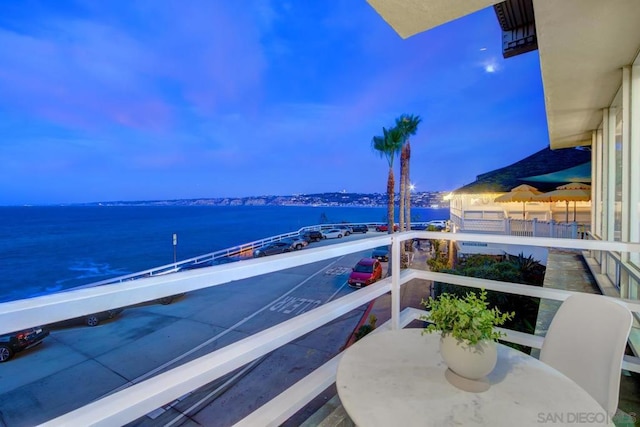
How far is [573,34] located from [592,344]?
2350mm

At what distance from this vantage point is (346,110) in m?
38.6

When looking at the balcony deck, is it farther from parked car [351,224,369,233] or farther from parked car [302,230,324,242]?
parked car [351,224,369,233]

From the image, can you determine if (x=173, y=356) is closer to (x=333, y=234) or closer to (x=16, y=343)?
(x=16, y=343)

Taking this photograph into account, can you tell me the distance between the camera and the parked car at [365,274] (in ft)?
33.7

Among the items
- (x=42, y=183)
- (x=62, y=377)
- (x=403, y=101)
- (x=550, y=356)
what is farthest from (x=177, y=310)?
(x=42, y=183)

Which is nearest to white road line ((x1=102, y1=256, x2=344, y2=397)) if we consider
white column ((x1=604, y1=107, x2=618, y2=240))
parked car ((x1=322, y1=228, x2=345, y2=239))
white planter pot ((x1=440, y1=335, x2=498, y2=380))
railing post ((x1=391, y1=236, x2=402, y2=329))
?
railing post ((x1=391, y1=236, x2=402, y2=329))

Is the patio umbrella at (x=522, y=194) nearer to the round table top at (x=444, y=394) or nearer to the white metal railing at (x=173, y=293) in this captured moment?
the white metal railing at (x=173, y=293)

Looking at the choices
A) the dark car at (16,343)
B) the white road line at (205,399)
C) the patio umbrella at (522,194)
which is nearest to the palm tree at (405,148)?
the patio umbrella at (522,194)

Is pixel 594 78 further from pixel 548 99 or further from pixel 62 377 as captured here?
pixel 62 377

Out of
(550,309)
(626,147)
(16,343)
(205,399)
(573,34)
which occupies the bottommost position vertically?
(205,399)

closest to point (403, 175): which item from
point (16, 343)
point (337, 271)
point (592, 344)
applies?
point (337, 271)

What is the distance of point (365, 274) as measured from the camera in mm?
10422

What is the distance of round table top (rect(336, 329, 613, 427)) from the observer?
87cm

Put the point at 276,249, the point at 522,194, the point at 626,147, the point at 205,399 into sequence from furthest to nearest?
the point at 276,249
the point at 522,194
the point at 205,399
the point at 626,147
